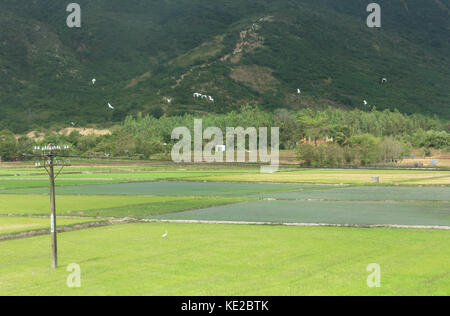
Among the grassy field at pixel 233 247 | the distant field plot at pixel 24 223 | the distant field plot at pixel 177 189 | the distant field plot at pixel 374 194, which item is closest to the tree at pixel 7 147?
the distant field plot at pixel 177 189

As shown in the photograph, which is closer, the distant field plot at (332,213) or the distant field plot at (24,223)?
the distant field plot at (24,223)

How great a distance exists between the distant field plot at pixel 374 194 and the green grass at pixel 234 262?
20.3 metres

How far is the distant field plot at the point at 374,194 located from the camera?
175 feet

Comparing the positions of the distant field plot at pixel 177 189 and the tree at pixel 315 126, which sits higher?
the tree at pixel 315 126

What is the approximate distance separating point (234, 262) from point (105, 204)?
87.5 ft

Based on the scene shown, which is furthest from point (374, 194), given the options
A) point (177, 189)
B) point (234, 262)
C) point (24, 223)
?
point (234, 262)

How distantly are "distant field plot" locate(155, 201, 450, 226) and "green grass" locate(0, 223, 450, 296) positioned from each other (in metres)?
4.78

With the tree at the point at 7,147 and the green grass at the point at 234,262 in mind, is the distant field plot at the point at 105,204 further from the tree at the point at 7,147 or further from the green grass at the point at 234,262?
the tree at the point at 7,147

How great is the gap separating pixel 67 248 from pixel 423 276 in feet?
51.3

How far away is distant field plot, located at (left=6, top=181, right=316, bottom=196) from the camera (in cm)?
6122

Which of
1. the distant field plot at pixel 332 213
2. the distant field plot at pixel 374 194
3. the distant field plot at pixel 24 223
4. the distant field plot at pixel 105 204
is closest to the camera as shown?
the distant field plot at pixel 24 223

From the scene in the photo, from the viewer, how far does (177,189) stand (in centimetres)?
6575

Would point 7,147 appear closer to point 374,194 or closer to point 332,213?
point 374,194

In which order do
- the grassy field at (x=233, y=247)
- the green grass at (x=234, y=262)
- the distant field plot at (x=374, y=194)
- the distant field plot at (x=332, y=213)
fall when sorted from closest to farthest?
the green grass at (x=234, y=262) → the grassy field at (x=233, y=247) → the distant field plot at (x=332, y=213) → the distant field plot at (x=374, y=194)
